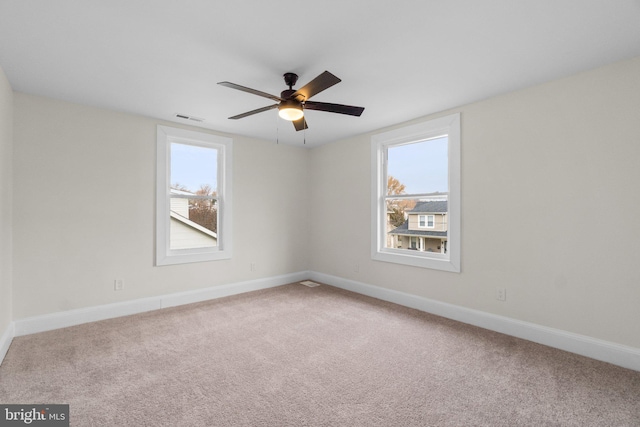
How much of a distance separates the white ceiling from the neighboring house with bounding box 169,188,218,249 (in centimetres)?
145

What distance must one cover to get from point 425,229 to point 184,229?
3.27 meters

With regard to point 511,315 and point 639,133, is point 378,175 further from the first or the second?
point 639,133

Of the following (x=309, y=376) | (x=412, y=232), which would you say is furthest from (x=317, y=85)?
(x=412, y=232)

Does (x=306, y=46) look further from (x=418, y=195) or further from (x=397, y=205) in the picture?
(x=397, y=205)

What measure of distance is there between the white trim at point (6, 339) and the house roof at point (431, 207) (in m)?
4.34

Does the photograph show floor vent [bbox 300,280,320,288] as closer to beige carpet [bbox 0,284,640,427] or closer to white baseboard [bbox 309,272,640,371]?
white baseboard [bbox 309,272,640,371]

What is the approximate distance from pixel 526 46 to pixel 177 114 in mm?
3549

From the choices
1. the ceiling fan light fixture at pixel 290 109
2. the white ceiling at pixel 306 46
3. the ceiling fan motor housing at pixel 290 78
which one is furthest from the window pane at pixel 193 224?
the ceiling fan motor housing at pixel 290 78

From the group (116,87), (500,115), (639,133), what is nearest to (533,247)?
(639,133)

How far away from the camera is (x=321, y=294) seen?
4.45 m

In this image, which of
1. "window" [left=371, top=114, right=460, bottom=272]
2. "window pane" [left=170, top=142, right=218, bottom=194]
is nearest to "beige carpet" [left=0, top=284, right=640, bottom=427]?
"window" [left=371, top=114, right=460, bottom=272]

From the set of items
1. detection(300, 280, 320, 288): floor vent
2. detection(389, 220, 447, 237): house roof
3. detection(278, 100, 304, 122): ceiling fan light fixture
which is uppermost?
detection(278, 100, 304, 122): ceiling fan light fixture

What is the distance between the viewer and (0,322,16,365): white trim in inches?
97.0

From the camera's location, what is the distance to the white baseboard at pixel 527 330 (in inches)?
93.4
